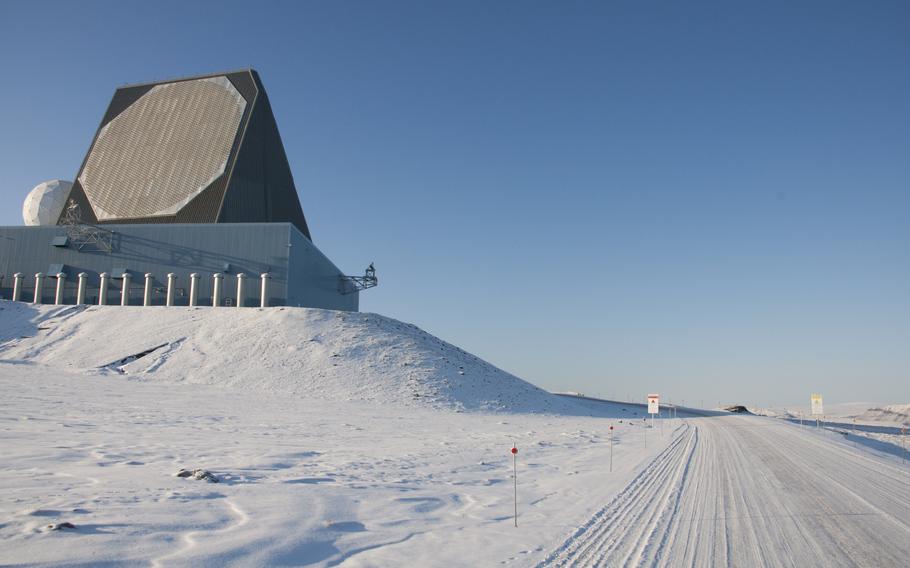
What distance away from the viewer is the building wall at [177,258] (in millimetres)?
55875

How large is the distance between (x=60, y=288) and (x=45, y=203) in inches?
823

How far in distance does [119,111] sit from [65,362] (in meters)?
46.3

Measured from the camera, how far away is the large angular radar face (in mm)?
64500

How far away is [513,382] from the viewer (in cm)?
5041

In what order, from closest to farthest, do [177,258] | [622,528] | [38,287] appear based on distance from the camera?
1. [622,528]
2. [38,287]
3. [177,258]

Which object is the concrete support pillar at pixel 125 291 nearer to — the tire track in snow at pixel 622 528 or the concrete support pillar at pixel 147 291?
the concrete support pillar at pixel 147 291

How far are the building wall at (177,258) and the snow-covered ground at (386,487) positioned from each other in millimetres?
19730

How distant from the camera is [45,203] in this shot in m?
71.9

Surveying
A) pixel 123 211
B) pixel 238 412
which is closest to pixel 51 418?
pixel 238 412

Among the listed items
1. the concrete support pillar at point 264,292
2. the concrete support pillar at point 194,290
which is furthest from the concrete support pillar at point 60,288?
the concrete support pillar at point 264,292

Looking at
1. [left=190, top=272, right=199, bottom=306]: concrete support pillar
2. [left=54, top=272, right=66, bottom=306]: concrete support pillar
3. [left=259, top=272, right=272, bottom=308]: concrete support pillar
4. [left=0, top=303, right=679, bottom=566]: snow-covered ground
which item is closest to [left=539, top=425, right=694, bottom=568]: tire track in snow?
[left=0, top=303, right=679, bottom=566]: snow-covered ground

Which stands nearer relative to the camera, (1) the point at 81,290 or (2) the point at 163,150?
(1) the point at 81,290

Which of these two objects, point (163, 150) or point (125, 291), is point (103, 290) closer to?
point (125, 291)

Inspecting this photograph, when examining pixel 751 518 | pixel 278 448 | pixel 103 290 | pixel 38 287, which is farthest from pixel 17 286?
pixel 751 518
